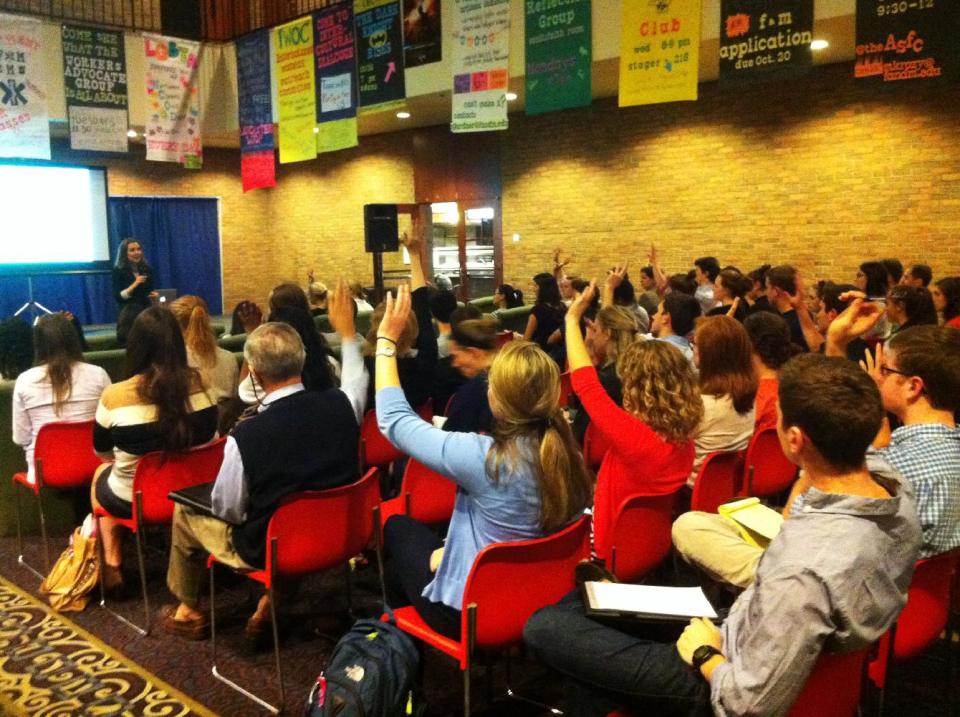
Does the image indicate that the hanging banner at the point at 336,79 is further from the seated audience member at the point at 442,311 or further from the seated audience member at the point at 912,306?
the seated audience member at the point at 912,306

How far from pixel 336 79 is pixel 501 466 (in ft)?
24.0

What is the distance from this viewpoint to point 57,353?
4051 millimetres

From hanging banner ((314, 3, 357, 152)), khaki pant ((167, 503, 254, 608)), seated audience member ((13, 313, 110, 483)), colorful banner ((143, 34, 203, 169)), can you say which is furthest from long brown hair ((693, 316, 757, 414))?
colorful banner ((143, 34, 203, 169))

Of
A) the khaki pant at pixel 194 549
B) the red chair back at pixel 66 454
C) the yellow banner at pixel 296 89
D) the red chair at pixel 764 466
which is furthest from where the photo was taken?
the yellow banner at pixel 296 89

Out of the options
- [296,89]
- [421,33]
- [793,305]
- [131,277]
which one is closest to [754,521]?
[793,305]

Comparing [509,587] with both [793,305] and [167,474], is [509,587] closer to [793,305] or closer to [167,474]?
[167,474]

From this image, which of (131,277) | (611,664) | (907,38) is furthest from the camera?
(131,277)

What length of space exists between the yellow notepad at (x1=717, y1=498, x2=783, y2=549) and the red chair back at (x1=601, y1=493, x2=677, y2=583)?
297mm

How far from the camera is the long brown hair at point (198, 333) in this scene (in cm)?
469

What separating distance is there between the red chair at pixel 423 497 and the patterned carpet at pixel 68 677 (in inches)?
Result: 42.2

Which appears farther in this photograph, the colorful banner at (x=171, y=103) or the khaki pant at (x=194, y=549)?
the colorful banner at (x=171, y=103)

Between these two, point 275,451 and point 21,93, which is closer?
point 275,451

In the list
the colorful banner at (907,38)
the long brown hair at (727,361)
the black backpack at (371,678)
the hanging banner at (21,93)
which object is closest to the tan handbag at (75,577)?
the black backpack at (371,678)

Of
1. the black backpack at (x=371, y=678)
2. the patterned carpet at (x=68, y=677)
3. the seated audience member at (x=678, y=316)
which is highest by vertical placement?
the seated audience member at (x=678, y=316)
